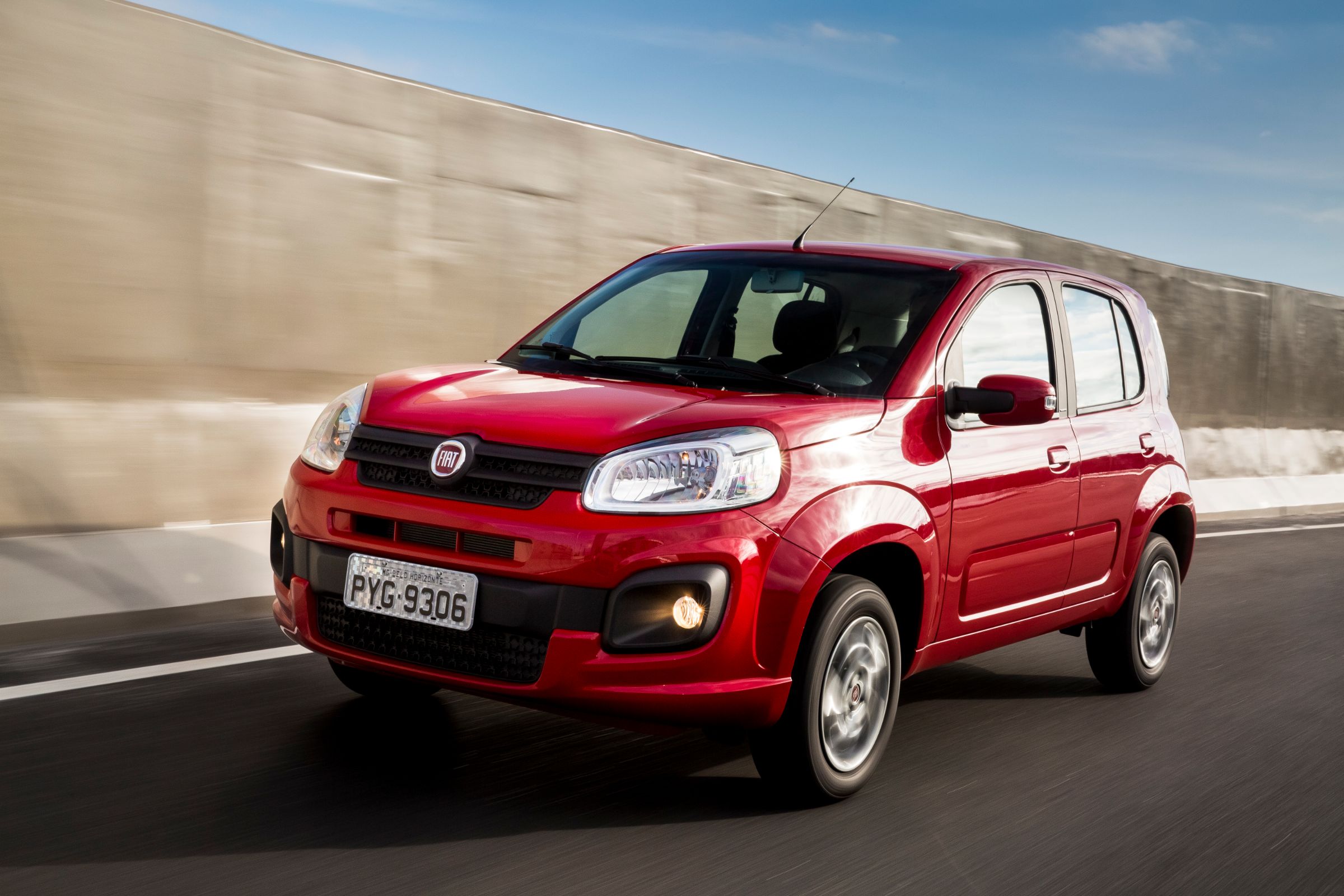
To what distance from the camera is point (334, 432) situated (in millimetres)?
4684

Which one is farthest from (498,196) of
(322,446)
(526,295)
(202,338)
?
(322,446)

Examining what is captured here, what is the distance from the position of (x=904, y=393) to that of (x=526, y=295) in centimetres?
522

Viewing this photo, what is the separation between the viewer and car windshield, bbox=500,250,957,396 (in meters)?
4.94

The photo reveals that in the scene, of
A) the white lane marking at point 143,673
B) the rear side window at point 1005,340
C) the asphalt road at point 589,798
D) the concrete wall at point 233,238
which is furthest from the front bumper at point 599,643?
the concrete wall at point 233,238

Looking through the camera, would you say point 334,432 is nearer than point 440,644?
No

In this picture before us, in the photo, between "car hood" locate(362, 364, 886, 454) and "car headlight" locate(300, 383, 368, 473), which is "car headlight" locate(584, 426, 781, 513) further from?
"car headlight" locate(300, 383, 368, 473)

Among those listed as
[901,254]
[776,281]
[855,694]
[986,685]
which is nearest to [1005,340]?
[901,254]

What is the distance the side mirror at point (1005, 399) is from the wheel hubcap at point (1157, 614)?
6.39 ft

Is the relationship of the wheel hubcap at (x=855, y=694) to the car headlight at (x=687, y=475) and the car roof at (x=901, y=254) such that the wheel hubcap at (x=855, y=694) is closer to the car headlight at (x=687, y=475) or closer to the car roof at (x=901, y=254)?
the car headlight at (x=687, y=475)

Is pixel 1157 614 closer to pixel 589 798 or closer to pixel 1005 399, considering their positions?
pixel 1005 399

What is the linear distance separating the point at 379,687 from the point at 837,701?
184cm

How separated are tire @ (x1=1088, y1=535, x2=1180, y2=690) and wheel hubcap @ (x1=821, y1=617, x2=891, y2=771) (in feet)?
7.23

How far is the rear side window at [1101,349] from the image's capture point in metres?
6.09

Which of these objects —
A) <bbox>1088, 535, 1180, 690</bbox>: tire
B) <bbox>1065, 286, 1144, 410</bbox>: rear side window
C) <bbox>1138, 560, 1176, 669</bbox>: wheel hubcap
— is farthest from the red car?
<bbox>1138, 560, 1176, 669</bbox>: wheel hubcap
